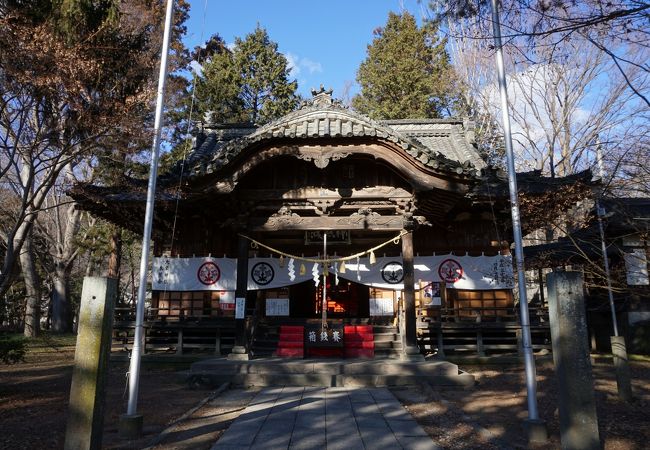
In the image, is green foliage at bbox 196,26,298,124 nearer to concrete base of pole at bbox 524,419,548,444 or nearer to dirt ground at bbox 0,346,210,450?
dirt ground at bbox 0,346,210,450

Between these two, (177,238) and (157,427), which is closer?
(157,427)

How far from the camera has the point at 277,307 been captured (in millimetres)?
14805

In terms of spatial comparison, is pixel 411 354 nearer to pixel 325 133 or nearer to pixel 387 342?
pixel 387 342

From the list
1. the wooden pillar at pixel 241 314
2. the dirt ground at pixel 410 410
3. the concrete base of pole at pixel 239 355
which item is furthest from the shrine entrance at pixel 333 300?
the dirt ground at pixel 410 410

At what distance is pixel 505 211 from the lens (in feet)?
43.6

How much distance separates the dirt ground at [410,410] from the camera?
19.2 ft

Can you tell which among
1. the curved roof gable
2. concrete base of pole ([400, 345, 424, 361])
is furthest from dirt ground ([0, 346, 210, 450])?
the curved roof gable

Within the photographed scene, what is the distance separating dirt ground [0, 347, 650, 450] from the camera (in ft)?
19.2

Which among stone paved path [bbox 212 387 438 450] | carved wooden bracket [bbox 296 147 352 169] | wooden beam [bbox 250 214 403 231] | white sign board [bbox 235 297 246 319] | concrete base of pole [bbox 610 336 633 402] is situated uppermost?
carved wooden bracket [bbox 296 147 352 169]

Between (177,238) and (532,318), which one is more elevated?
(177,238)

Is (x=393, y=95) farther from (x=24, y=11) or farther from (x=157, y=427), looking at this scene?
(x=157, y=427)

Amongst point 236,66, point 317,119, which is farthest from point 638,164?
point 236,66

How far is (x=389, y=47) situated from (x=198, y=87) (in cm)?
1353

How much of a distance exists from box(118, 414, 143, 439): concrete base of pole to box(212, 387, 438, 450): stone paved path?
1200 mm
